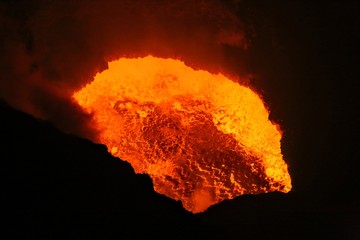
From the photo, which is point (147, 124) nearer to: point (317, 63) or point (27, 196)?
point (317, 63)

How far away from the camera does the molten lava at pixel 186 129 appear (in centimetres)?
751

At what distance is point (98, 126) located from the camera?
26.0ft

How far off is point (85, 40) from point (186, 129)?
2.72 m

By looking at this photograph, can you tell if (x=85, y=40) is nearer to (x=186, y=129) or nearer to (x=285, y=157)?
(x=186, y=129)

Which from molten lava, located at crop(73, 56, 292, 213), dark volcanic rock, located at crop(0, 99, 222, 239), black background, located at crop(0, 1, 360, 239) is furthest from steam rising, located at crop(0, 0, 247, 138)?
dark volcanic rock, located at crop(0, 99, 222, 239)

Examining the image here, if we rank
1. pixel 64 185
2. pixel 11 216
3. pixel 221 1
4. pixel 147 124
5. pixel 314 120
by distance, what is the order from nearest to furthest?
pixel 11 216 < pixel 64 185 < pixel 314 120 < pixel 221 1 < pixel 147 124

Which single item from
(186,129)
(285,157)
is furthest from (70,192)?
(186,129)

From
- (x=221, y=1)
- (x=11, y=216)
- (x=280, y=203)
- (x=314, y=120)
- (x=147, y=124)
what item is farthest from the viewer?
(x=147, y=124)

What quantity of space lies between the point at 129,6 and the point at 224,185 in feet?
13.0

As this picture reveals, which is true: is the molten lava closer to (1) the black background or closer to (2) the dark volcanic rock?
(1) the black background

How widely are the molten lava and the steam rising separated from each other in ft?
1.10

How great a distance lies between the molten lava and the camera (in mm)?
7508

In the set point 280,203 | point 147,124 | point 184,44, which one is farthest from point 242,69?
point 280,203

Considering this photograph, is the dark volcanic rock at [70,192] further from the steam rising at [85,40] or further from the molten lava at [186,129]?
the steam rising at [85,40]
